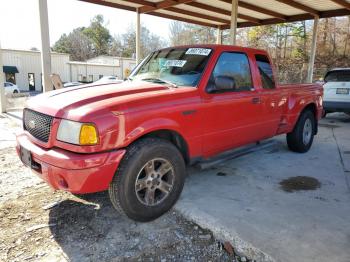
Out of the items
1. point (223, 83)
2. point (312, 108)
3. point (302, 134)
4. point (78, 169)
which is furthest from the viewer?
point (312, 108)

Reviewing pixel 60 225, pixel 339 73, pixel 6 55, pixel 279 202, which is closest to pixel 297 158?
pixel 279 202

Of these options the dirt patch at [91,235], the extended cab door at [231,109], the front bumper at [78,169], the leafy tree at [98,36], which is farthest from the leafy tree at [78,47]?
the front bumper at [78,169]

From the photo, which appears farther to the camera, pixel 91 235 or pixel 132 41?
pixel 132 41

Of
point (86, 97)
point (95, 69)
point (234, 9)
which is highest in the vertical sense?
point (234, 9)

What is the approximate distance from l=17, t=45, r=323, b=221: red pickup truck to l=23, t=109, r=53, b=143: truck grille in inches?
0.4

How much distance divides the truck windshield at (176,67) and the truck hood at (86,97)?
351mm

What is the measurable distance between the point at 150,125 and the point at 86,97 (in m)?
0.72

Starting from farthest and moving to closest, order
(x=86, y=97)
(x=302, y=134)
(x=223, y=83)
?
(x=302, y=134)
(x=223, y=83)
(x=86, y=97)

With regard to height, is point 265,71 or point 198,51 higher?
point 198,51

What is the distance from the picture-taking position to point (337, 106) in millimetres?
9953

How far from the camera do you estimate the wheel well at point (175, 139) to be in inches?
135

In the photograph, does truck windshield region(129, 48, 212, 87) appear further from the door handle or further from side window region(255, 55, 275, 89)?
side window region(255, 55, 275, 89)

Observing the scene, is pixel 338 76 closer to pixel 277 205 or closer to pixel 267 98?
pixel 267 98

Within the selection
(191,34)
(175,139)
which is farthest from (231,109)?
(191,34)
